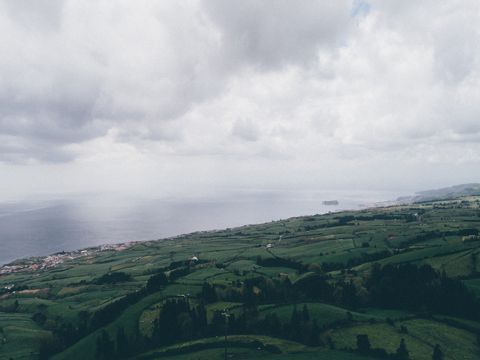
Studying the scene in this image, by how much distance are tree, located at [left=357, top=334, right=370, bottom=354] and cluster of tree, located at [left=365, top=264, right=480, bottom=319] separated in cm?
1737

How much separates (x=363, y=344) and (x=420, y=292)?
67.9 feet

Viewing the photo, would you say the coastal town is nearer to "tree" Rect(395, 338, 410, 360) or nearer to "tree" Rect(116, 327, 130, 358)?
"tree" Rect(116, 327, 130, 358)

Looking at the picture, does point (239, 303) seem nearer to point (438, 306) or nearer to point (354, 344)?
point (354, 344)

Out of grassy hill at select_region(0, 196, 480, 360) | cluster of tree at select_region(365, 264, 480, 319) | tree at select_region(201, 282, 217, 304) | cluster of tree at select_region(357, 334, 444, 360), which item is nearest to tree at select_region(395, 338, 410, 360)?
cluster of tree at select_region(357, 334, 444, 360)

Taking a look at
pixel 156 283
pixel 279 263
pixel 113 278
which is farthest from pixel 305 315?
pixel 113 278

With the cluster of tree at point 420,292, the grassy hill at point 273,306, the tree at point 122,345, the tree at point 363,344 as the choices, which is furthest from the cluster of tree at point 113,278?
the tree at point 363,344

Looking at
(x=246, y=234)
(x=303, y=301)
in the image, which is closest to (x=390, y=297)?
(x=303, y=301)

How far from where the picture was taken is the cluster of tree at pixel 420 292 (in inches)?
2516

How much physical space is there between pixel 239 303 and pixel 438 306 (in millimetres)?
37023

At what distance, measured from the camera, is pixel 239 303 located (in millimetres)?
74188

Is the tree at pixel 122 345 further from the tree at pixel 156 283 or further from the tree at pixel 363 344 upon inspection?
the tree at pixel 363 344

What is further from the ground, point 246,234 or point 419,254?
point 246,234

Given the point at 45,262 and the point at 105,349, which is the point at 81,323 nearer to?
the point at 105,349

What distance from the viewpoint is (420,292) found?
223 ft
